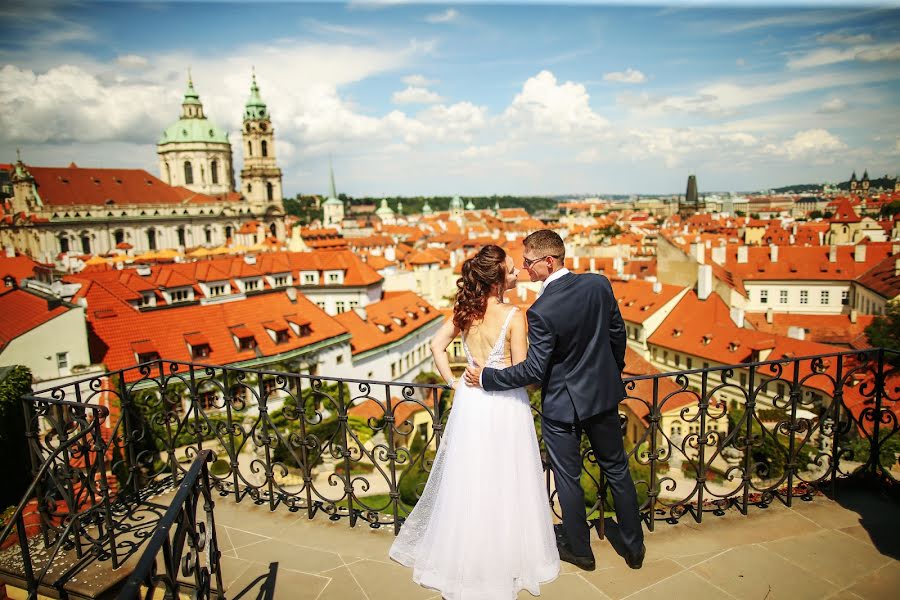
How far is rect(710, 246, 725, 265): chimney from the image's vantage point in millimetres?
48281

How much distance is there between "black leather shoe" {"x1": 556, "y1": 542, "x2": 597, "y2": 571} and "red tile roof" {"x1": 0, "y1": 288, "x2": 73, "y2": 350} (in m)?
19.9

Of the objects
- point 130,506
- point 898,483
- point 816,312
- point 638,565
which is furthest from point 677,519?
point 816,312

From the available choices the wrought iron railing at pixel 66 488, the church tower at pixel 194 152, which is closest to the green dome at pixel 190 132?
Result: the church tower at pixel 194 152

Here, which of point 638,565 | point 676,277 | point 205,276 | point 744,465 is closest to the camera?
point 638,565

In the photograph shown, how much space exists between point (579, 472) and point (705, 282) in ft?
127

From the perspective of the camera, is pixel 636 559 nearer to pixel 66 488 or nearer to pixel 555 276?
pixel 555 276

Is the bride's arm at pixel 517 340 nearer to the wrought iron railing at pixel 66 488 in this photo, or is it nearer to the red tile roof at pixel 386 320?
the wrought iron railing at pixel 66 488

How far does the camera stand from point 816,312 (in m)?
46.1

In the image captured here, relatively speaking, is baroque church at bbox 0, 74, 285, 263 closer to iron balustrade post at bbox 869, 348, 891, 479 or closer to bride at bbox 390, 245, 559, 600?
bride at bbox 390, 245, 559, 600

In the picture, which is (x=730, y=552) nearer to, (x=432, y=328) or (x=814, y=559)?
(x=814, y=559)

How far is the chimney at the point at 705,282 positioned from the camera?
126ft

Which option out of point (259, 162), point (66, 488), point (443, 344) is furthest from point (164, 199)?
point (443, 344)

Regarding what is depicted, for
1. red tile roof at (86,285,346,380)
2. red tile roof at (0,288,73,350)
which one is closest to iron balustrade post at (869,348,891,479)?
red tile roof at (0,288,73,350)

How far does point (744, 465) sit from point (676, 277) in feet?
145
